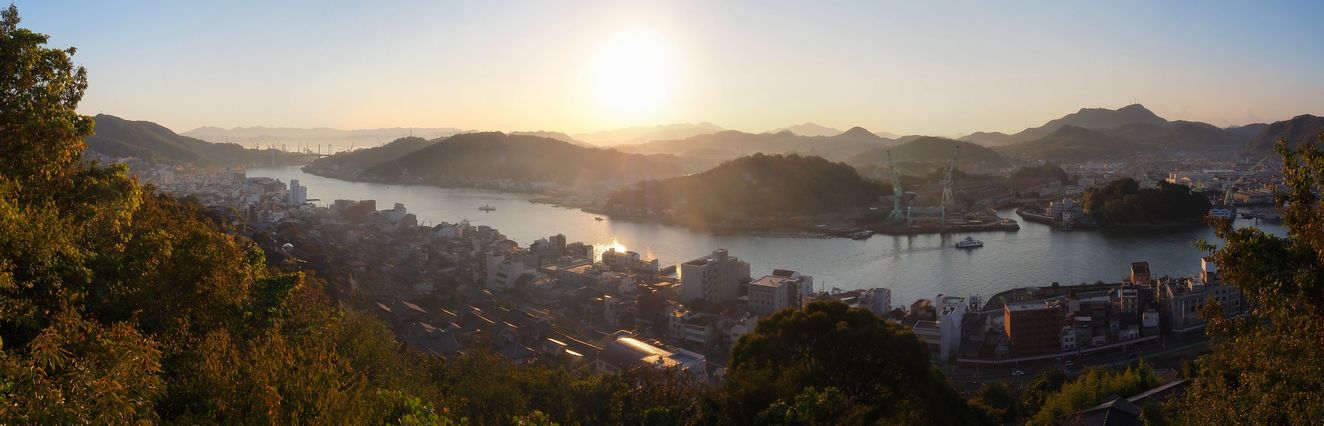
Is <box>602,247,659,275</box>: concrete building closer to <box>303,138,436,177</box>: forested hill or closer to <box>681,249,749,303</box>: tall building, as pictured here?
<box>681,249,749,303</box>: tall building

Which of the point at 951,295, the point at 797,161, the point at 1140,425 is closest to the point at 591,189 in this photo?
the point at 797,161

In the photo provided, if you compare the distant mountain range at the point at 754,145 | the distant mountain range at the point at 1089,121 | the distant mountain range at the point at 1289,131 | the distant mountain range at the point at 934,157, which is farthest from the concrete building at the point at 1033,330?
the distant mountain range at the point at 1089,121

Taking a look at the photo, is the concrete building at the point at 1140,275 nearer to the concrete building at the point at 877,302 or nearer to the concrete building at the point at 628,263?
the concrete building at the point at 877,302

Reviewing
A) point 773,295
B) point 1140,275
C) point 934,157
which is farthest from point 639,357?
point 934,157

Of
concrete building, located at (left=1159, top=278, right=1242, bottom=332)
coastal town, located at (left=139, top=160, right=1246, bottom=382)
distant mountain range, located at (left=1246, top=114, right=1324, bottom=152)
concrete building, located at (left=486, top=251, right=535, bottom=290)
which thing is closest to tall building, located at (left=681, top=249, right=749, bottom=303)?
coastal town, located at (left=139, top=160, right=1246, bottom=382)

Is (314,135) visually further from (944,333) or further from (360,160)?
(944,333)

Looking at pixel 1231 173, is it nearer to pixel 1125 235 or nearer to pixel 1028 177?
pixel 1028 177

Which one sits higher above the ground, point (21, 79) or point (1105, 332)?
point (21, 79)
